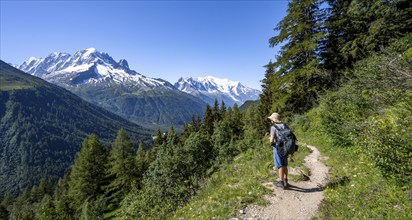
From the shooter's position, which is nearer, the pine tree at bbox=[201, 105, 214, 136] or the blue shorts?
the blue shorts

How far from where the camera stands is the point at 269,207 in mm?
7277

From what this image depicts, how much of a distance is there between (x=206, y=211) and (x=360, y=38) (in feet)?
81.9

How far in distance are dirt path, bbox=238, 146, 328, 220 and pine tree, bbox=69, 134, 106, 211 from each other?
142ft

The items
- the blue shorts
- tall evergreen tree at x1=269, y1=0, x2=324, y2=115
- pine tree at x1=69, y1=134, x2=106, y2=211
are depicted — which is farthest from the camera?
pine tree at x1=69, y1=134, x2=106, y2=211

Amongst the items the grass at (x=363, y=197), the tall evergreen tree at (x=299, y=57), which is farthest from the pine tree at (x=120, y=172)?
the grass at (x=363, y=197)

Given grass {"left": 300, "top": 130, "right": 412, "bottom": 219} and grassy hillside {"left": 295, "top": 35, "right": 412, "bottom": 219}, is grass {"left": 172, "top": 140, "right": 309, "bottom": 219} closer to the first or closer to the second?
grass {"left": 300, "top": 130, "right": 412, "bottom": 219}

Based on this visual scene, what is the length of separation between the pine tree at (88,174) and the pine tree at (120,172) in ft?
6.28

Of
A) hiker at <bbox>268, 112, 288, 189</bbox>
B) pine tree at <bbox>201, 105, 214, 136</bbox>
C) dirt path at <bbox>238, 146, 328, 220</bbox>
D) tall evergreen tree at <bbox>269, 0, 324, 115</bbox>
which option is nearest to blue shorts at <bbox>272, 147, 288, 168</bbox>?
hiker at <bbox>268, 112, 288, 189</bbox>

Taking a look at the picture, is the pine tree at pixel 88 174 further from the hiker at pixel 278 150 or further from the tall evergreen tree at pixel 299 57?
the hiker at pixel 278 150

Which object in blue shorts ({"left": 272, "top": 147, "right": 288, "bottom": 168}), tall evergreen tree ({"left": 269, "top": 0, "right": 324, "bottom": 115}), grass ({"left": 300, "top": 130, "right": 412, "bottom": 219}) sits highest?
tall evergreen tree ({"left": 269, "top": 0, "right": 324, "bottom": 115})

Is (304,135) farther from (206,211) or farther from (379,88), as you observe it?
(206,211)

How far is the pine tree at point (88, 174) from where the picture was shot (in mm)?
43375

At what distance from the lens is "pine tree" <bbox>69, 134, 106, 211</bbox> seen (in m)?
43.4

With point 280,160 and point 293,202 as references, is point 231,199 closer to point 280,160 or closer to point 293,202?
point 293,202
